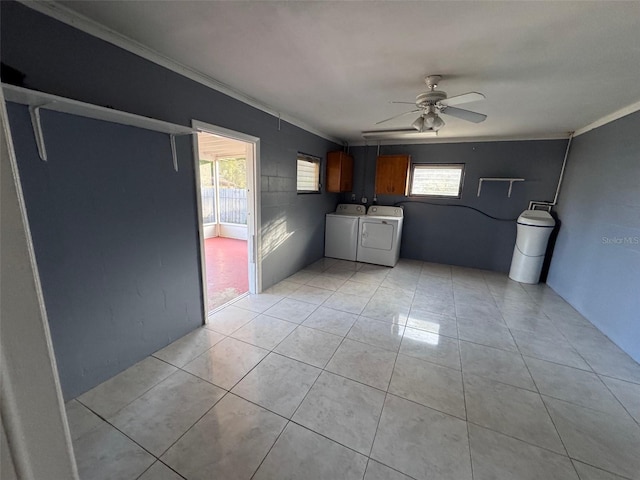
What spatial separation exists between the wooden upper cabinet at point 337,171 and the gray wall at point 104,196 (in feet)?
7.91

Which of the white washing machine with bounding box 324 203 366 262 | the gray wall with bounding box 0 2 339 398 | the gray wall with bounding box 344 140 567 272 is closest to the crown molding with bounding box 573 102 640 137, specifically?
the gray wall with bounding box 344 140 567 272

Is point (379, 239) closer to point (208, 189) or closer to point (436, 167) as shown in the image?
point (436, 167)

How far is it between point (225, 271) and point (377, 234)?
2724mm

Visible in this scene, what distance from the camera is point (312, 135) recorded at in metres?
4.30

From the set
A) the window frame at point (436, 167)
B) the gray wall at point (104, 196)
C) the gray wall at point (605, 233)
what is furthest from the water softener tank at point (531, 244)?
the gray wall at point (104, 196)

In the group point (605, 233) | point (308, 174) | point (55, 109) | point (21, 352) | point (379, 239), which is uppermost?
point (55, 109)

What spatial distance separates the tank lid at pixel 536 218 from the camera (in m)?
3.91

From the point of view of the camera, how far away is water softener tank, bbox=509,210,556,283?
394 cm

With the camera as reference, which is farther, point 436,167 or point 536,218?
point 436,167

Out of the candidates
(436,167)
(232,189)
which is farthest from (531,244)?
(232,189)

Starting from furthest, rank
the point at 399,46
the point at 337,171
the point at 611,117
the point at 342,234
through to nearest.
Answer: the point at 342,234, the point at 337,171, the point at 611,117, the point at 399,46

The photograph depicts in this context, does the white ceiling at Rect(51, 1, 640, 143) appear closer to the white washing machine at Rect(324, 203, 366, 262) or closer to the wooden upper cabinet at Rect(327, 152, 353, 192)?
the wooden upper cabinet at Rect(327, 152, 353, 192)

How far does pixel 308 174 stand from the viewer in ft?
14.9

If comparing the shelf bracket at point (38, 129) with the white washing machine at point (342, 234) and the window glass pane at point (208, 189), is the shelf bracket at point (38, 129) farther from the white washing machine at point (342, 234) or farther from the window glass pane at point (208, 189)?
the window glass pane at point (208, 189)
